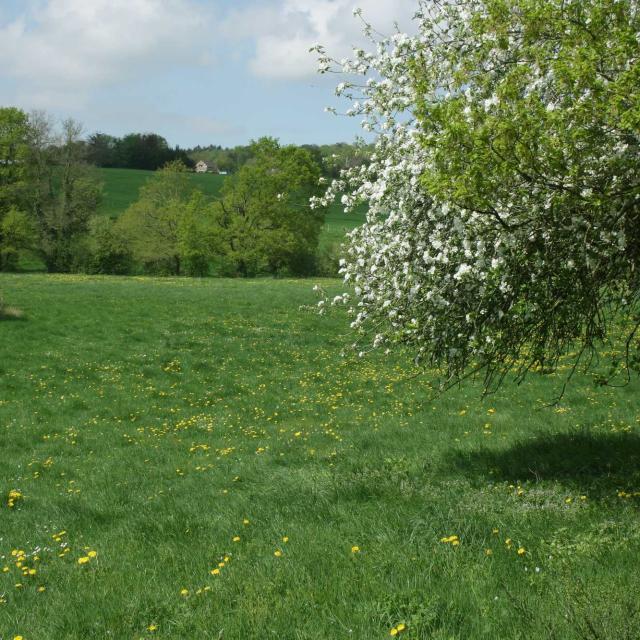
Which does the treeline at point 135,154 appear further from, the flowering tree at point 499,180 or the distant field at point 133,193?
the flowering tree at point 499,180

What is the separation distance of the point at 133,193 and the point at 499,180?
352 ft

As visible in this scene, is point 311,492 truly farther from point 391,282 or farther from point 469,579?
point 469,579

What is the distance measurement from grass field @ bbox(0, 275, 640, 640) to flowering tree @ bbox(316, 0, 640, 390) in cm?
233

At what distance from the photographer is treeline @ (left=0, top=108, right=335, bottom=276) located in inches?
2498

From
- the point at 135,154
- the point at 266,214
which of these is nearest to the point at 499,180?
the point at 266,214

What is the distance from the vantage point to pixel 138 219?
227ft

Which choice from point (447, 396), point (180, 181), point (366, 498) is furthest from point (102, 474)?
point (180, 181)

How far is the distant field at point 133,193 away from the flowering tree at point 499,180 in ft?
228

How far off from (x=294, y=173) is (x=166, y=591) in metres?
59.6

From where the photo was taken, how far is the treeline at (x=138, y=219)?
6344 cm

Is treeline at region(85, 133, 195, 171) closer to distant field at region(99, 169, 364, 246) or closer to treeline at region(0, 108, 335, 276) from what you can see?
distant field at region(99, 169, 364, 246)

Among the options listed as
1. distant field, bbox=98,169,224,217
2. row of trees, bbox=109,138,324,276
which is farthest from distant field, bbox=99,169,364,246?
row of trees, bbox=109,138,324,276

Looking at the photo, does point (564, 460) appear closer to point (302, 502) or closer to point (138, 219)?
point (302, 502)

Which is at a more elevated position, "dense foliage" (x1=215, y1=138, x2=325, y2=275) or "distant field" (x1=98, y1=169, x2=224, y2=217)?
"distant field" (x1=98, y1=169, x2=224, y2=217)
